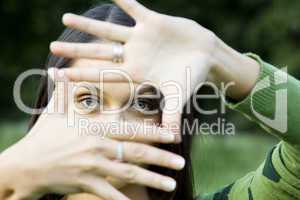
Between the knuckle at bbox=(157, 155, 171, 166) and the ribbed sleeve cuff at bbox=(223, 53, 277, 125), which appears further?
the ribbed sleeve cuff at bbox=(223, 53, 277, 125)

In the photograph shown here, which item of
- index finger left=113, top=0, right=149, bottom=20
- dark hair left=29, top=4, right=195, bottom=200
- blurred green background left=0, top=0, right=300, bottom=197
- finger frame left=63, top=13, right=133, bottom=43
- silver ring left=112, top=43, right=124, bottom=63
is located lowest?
blurred green background left=0, top=0, right=300, bottom=197

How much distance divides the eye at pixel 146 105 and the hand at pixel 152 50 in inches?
9.7

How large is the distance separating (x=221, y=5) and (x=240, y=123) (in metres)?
1.84

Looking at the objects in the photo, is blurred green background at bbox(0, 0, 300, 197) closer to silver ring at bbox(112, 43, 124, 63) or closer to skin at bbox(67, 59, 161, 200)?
skin at bbox(67, 59, 161, 200)

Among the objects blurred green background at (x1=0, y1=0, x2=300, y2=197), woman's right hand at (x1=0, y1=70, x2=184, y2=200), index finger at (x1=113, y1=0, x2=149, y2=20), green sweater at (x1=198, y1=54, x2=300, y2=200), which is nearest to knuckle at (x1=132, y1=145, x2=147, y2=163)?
woman's right hand at (x1=0, y1=70, x2=184, y2=200)

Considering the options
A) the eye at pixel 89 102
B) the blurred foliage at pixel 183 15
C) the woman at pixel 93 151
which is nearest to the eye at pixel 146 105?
the woman at pixel 93 151

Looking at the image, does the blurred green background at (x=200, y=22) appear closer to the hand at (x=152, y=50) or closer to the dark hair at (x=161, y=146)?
the dark hair at (x=161, y=146)

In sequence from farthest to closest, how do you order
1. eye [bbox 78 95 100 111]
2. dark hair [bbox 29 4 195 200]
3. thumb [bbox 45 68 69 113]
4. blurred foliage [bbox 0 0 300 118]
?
blurred foliage [bbox 0 0 300 118]
dark hair [bbox 29 4 195 200]
eye [bbox 78 95 100 111]
thumb [bbox 45 68 69 113]

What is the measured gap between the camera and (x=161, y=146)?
198 centimetres

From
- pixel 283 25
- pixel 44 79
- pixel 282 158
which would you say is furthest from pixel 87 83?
pixel 283 25

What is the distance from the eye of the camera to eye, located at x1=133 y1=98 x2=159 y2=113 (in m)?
1.83

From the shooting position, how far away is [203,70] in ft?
5.36

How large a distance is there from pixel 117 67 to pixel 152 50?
0.07m

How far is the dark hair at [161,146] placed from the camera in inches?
78.2
